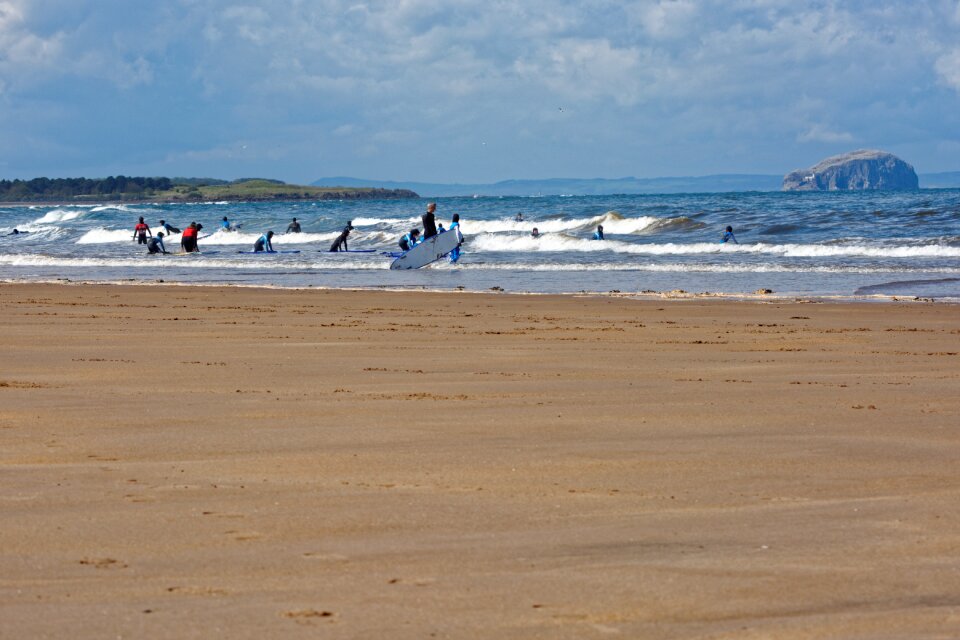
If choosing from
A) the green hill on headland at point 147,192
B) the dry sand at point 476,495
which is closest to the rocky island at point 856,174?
the green hill on headland at point 147,192

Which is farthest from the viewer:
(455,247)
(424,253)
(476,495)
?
(455,247)

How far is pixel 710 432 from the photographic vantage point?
559 centimetres

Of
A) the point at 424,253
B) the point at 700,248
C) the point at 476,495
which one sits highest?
the point at 476,495

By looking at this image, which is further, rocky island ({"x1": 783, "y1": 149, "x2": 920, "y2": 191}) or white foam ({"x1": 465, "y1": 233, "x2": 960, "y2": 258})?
rocky island ({"x1": 783, "y1": 149, "x2": 920, "y2": 191})

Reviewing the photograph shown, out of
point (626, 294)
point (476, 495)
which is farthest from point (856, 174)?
point (476, 495)

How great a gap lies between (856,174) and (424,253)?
161 m

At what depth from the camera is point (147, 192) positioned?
15088 cm

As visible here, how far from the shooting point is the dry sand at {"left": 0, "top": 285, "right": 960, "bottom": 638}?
312 cm

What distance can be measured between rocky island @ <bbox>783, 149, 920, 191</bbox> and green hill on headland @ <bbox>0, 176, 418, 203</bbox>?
58.5 metres

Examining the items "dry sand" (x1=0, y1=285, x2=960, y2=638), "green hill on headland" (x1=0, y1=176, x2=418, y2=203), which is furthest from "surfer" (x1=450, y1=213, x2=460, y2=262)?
"green hill on headland" (x1=0, y1=176, x2=418, y2=203)

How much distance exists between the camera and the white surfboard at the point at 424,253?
25.8 metres

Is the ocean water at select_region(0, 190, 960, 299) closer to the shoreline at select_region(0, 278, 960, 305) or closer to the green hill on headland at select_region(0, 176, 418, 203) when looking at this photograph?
the shoreline at select_region(0, 278, 960, 305)

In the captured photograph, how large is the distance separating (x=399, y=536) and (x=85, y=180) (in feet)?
548

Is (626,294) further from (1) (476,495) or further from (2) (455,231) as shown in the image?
(1) (476,495)
